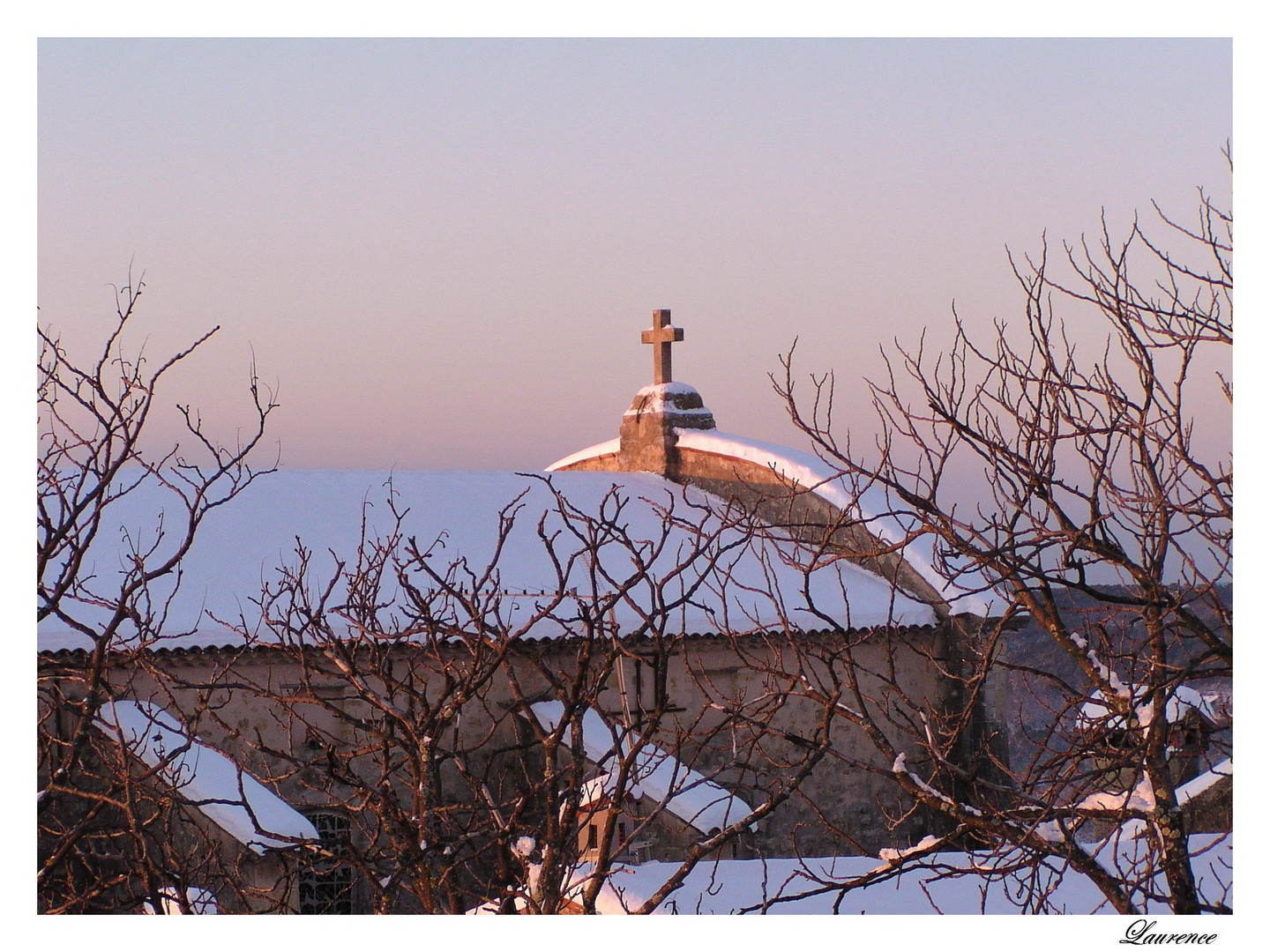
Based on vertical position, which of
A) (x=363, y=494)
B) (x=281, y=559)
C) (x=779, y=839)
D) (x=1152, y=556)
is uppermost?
(x=363, y=494)

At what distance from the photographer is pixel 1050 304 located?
6.33 meters

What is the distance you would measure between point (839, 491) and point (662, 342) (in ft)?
14.9

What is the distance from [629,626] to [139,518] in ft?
15.7

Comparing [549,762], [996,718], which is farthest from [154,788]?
[996,718]

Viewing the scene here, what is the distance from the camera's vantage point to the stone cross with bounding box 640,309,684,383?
58.2 feet

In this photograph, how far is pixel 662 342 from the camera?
17.8m

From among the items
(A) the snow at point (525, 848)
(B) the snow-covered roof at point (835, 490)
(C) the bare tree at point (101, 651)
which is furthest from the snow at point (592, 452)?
(A) the snow at point (525, 848)

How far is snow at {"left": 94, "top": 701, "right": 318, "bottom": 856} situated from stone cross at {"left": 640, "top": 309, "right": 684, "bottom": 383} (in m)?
8.97
